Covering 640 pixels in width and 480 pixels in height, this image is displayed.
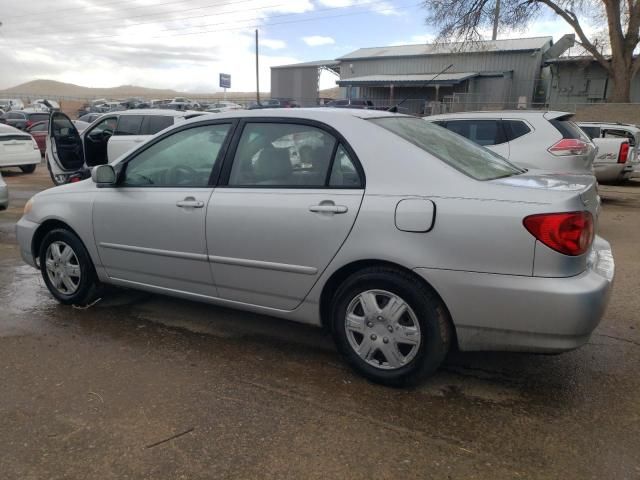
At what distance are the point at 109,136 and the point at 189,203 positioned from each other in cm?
820

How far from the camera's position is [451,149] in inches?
138

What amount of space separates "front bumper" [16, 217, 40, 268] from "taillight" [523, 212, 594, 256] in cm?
387

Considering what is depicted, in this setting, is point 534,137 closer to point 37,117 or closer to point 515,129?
point 515,129

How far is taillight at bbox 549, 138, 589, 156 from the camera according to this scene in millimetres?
7386

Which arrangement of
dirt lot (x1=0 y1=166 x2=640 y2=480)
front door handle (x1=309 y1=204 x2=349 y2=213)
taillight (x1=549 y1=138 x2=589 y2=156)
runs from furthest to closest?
1. taillight (x1=549 y1=138 x2=589 y2=156)
2. front door handle (x1=309 y1=204 x2=349 y2=213)
3. dirt lot (x1=0 y1=166 x2=640 y2=480)

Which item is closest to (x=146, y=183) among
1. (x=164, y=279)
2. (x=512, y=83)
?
(x=164, y=279)

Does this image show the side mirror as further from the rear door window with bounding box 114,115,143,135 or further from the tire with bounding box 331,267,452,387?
the rear door window with bounding box 114,115,143,135

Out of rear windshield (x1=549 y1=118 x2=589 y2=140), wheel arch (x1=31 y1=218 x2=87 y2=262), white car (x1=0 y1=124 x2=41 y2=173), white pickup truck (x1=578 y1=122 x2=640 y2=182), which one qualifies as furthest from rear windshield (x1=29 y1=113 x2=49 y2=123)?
rear windshield (x1=549 y1=118 x2=589 y2=140)

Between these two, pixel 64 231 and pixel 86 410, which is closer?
pixel 86 410

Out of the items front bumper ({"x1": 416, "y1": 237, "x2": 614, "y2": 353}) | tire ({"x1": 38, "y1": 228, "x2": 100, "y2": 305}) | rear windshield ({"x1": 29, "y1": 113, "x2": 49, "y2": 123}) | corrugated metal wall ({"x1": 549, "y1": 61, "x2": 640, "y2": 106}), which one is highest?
corrugated metal wall ({"x1": 549, "y1": 61, "x2": 640, "y2": 106})

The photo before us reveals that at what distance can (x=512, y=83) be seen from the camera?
34.5 metres

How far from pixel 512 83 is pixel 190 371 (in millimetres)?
35167

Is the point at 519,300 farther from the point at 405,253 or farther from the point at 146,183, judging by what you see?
the point at 146,183

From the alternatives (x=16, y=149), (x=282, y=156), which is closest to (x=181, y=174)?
(x=282, y=156)
